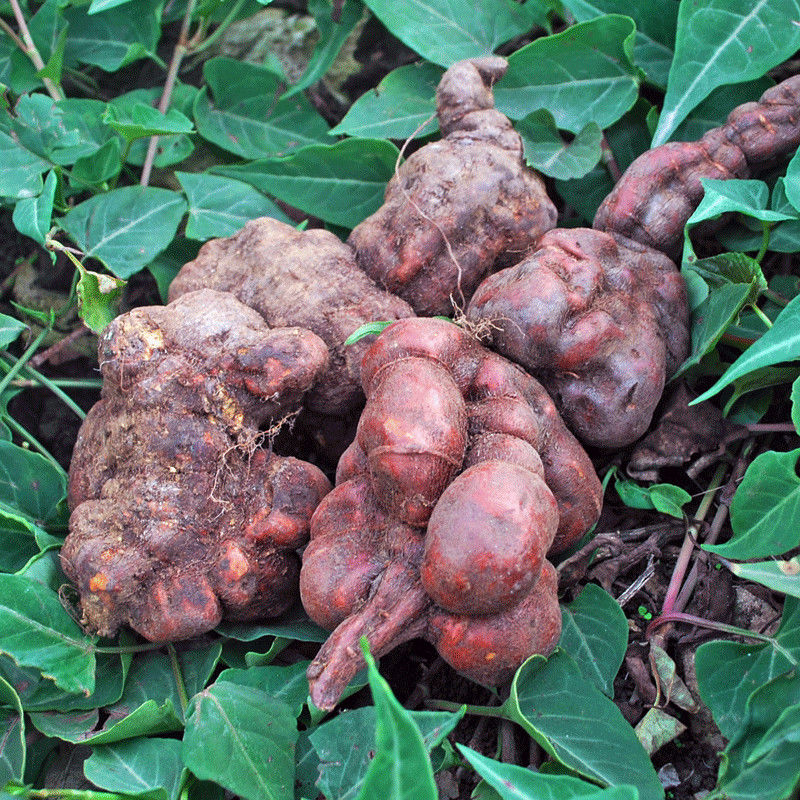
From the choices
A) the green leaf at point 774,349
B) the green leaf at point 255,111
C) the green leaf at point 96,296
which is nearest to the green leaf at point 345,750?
the green leaf at point 774,349

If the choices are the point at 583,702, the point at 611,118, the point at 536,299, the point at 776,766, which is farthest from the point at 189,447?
the point at 611,118

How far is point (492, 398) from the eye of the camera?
138 centimetres

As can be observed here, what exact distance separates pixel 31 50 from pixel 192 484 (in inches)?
57.6

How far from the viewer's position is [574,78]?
6.33ft

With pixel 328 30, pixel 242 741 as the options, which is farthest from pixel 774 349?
pixel 328 30

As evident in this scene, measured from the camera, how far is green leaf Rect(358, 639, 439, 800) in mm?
892

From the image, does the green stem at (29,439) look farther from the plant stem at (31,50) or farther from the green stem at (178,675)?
the plant stem at (31,50)

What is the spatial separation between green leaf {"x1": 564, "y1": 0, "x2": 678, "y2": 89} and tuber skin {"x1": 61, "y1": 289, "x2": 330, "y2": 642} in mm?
1121

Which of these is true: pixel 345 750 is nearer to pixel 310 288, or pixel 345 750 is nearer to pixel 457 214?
pixel 310 288

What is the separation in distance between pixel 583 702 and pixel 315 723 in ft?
1.49

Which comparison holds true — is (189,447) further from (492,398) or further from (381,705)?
(381,705)

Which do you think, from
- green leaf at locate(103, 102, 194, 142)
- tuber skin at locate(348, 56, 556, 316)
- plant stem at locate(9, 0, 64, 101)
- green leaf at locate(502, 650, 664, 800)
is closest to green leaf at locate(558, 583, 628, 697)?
green leaf at locate(502, 650, 664, 800)

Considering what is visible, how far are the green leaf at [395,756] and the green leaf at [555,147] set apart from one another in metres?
1.24

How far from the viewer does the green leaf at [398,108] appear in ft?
6.62
